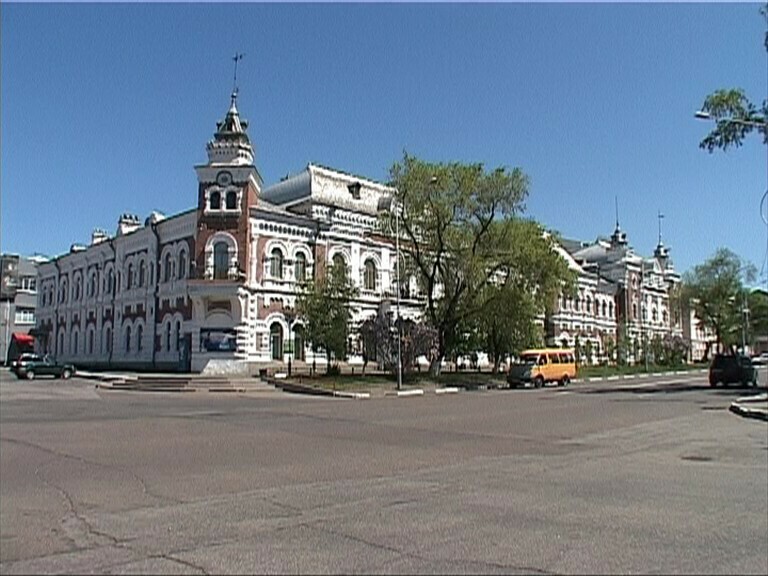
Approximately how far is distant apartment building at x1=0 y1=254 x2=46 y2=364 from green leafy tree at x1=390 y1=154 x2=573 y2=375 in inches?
1992

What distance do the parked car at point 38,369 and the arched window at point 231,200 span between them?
15872mm

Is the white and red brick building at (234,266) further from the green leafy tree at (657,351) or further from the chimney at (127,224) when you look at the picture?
the green leafy tree at (657,351)

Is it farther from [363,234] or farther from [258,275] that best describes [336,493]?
[363,234]

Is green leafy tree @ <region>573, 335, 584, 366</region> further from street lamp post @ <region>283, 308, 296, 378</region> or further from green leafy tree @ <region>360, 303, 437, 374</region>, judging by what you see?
street lamp post @ <region>283, 308, 296, 378</region>

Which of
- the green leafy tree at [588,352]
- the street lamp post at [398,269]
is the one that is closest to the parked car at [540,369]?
the street lamp post at [398,269]

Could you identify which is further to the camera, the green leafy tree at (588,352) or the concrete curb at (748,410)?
the green leafy tree at (588,352)

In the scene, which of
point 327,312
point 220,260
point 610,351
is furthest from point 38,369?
point 610,351

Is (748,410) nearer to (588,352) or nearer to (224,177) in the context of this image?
(224,177)

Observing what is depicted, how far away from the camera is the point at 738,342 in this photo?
316ft

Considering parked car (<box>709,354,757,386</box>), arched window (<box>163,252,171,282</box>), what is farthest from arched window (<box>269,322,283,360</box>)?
parked car (<box>709,354,757,386</box>)

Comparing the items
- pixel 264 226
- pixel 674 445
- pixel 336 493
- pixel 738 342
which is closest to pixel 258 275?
pixel 264 226

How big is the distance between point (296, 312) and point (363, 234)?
10440 millimetres

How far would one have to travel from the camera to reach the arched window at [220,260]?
48.6m

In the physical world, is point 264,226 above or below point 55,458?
above
